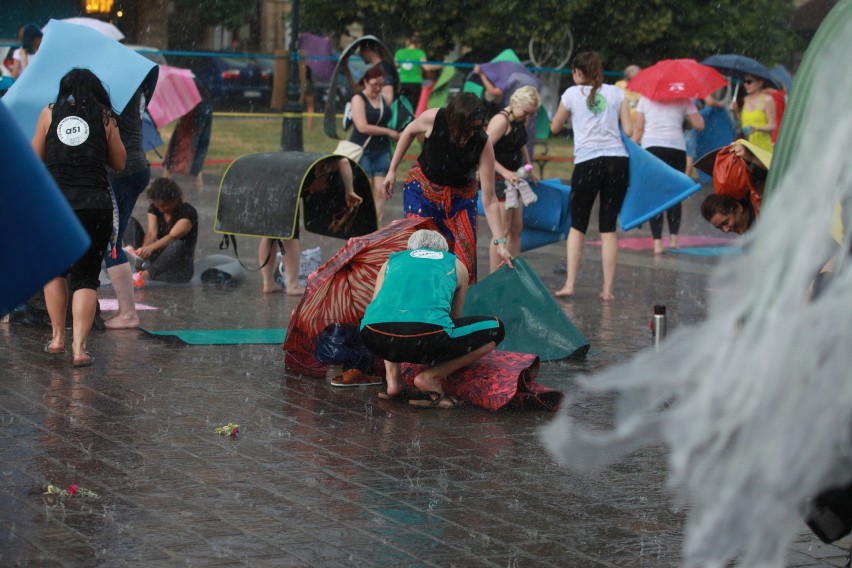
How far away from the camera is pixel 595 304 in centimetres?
1093

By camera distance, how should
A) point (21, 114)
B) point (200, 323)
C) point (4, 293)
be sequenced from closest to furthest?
point (4, 293) → point (21, 114) → point (200, 323)

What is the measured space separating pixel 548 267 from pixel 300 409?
6.56m

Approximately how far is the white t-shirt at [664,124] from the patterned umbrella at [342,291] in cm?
659

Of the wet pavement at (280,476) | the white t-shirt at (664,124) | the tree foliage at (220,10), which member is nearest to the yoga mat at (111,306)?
the wet pavement at (280,476)

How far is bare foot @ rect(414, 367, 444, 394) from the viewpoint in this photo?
7062 millimetres

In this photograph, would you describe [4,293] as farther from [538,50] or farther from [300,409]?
Result: [538,50]

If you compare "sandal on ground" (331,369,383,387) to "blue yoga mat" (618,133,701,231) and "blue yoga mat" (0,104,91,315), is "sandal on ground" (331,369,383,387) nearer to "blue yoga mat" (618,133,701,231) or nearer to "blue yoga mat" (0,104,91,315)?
"blue yoga mat" (0,104,91,315)

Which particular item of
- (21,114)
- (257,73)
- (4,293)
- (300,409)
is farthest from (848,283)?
(257,73)

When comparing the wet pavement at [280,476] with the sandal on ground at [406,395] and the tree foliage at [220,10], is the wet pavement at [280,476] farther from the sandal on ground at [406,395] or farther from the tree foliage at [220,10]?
the tree foliage at [220,10]

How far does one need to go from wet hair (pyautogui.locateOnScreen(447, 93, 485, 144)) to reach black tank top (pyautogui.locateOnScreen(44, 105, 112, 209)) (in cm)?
208

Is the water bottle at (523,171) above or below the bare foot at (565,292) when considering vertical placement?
above

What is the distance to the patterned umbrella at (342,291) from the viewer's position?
7.67m

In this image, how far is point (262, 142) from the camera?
26.5 meters

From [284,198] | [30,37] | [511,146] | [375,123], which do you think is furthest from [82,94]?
[30,37]
